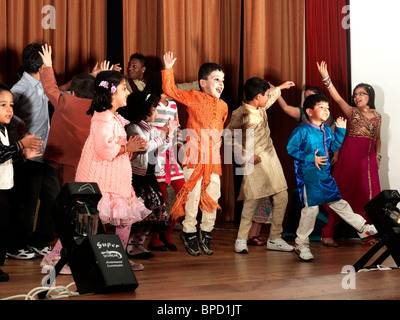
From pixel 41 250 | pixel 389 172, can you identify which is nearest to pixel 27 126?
pixel 41 250

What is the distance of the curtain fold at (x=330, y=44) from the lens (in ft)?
14.8

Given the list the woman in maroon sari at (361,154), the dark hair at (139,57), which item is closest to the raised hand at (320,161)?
the woman in maroon sari at (361,154)

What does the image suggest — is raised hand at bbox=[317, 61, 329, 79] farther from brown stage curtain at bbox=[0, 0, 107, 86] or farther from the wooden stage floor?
brown stage curtain at bbox=[0, 0, 107, 86]

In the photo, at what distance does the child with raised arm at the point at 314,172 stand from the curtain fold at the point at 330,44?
0.96 meters

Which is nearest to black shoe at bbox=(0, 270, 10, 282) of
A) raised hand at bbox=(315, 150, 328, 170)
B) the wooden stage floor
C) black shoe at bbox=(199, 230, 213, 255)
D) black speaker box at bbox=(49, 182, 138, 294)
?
the wooden stage floor

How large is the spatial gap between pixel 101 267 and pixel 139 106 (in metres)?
1.47

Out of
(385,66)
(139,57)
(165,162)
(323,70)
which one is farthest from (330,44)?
(165,162)

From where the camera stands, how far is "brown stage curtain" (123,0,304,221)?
4.38 meters

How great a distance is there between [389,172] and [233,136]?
4.92 feet

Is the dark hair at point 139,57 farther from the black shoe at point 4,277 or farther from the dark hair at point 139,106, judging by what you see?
the black shoe at point 4,277

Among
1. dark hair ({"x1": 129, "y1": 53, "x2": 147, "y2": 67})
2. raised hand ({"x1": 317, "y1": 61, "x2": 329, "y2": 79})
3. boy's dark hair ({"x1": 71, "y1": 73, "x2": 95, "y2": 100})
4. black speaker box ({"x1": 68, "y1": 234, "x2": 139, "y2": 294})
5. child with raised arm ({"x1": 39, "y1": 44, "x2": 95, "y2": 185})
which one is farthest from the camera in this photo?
raised hand ({"x1": 317, "y1": 61, "x2": 329, "y2": 79})

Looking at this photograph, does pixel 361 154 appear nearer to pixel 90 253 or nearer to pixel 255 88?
pixel 255 88

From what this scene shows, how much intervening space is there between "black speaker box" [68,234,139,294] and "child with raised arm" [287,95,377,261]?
1.66m
